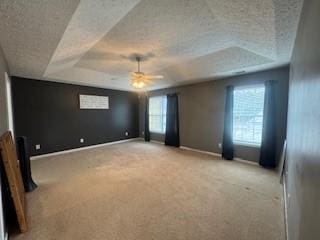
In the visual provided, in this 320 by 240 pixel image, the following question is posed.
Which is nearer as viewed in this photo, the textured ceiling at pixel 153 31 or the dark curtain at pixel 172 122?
the textured ceiling at pixel 153 31

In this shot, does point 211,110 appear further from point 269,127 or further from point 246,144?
point 269,127

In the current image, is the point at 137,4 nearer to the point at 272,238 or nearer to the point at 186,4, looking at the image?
the point at 186,4

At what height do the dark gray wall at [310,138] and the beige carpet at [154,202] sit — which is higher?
the dark gray wall at [310,138]

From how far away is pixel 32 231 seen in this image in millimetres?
1873

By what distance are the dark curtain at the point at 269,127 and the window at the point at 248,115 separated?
0.21 meters

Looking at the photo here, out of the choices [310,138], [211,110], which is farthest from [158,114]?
[310,138]

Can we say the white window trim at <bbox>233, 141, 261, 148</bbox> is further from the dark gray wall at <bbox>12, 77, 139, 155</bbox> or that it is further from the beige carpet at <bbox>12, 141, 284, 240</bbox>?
the dark gray wall at <bbox>12, 77, 139, 155</bbox>

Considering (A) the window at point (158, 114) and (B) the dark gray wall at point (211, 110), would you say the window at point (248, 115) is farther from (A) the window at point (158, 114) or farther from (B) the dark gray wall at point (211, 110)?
(A) the window at point (158, 114)

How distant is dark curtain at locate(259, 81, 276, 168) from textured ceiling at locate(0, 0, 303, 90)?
0.61 meters

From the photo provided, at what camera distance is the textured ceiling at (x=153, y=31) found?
5.25 feet

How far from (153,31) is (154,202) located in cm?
253

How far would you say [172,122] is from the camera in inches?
244

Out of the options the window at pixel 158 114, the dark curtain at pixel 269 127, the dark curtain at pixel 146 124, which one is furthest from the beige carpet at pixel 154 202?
the dark curtain at pixel 146 124

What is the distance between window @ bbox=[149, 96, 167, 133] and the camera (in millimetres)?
6823
